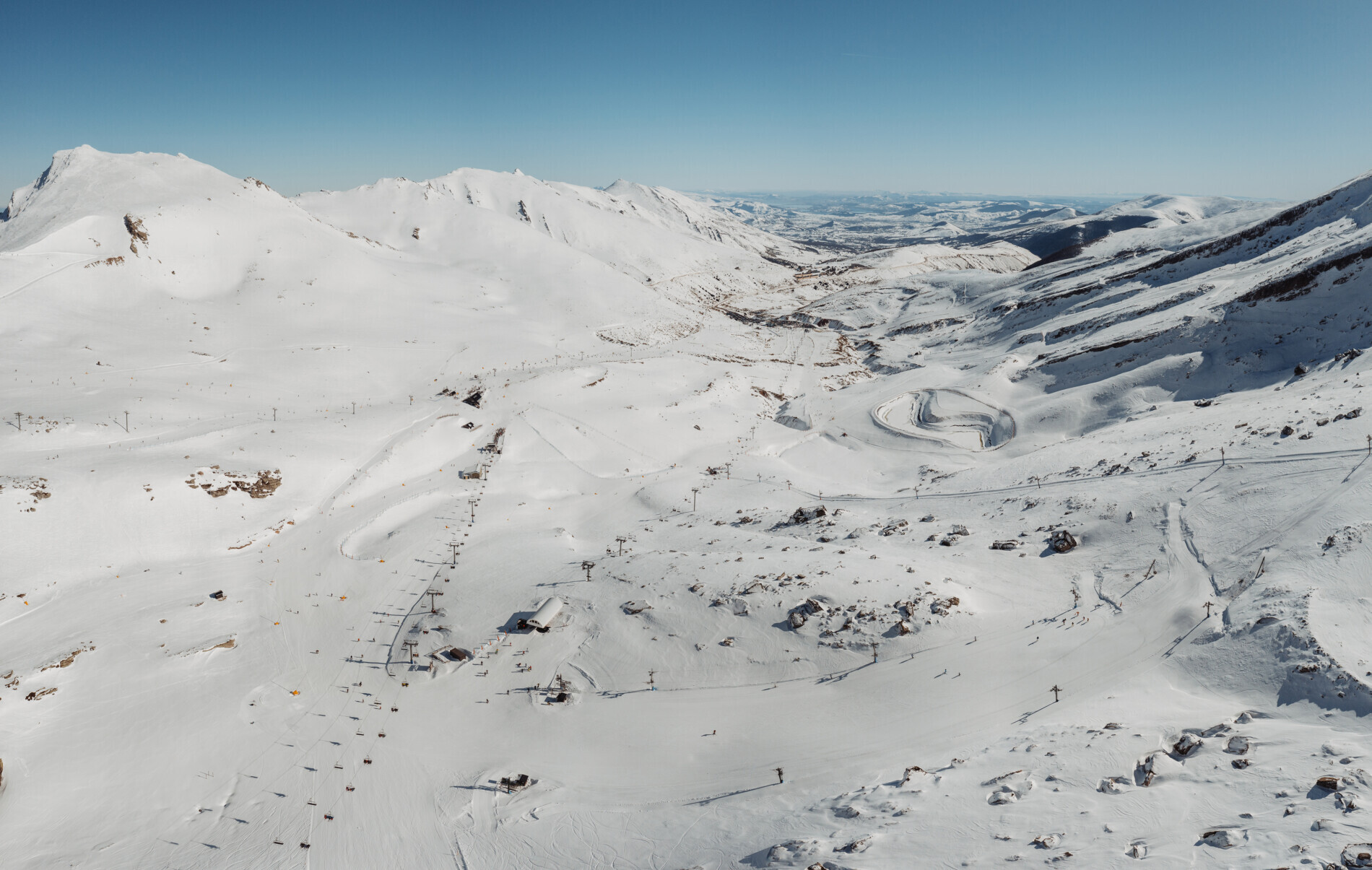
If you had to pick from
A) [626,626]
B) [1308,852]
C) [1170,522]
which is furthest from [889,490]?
[1308,852]

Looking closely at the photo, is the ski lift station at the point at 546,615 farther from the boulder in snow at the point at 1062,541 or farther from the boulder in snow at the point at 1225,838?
the boulder in snow at the point at 1062,541

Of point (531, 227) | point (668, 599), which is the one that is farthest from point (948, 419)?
point (531, 227)

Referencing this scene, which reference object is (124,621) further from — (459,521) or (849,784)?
(849,784)

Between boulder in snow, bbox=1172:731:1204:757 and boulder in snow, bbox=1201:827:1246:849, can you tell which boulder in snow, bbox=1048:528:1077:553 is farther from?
boulder in snow, bbox=1201:827:1246:849

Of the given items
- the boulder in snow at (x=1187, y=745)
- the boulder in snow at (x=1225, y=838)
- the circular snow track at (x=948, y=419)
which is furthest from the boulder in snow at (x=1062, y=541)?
the circular snow track at (x=948, y=419)

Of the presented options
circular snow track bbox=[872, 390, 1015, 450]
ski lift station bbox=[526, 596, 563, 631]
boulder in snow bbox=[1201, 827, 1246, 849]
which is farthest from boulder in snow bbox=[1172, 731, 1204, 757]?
circular snow track bbox=[872, 390, 1015, 450]

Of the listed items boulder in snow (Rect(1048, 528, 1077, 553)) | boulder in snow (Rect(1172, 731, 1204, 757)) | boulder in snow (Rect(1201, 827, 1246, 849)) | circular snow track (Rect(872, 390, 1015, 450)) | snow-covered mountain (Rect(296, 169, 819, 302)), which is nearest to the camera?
boulder in snow (Rect(1201, 827, 1246, 849))
